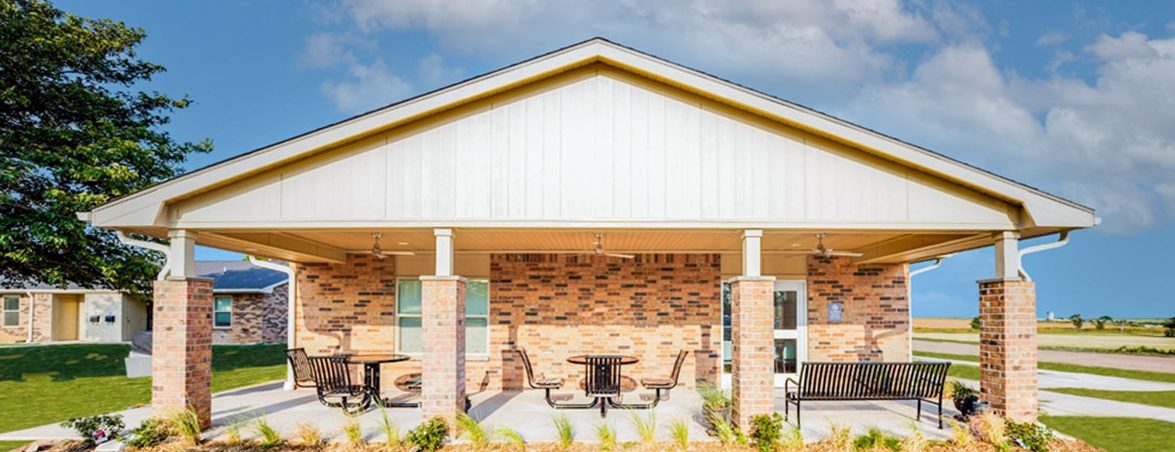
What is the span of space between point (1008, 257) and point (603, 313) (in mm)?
6412

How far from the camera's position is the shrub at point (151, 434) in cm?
776

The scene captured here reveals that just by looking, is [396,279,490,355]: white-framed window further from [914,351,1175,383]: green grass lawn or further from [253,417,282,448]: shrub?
[914,351,1175,383]: green grass lawn

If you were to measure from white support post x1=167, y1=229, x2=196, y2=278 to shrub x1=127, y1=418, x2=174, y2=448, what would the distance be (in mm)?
1686

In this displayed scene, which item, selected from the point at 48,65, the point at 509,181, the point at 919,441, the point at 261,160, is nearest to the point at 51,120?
the point at 48,65

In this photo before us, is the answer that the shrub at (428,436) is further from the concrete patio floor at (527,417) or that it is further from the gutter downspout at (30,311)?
the gutter downspout at (30,311)

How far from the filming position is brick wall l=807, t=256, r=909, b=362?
42.0 ft

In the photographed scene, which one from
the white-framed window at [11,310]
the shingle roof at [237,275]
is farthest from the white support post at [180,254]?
the white-framed window at [11,310]

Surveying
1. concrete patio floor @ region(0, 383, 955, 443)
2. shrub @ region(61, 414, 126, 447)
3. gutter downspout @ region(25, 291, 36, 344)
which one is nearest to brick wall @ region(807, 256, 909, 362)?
concrete patio floor @ region(0, 383, 955, 443)

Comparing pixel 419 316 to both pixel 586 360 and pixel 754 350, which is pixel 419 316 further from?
pixel 754 350

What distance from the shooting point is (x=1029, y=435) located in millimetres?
7770

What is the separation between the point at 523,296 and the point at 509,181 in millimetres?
4783

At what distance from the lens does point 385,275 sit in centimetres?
1283

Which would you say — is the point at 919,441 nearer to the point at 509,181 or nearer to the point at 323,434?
the point at 509,181

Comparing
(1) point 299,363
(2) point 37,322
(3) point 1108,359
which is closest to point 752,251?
(1) point 299,363
